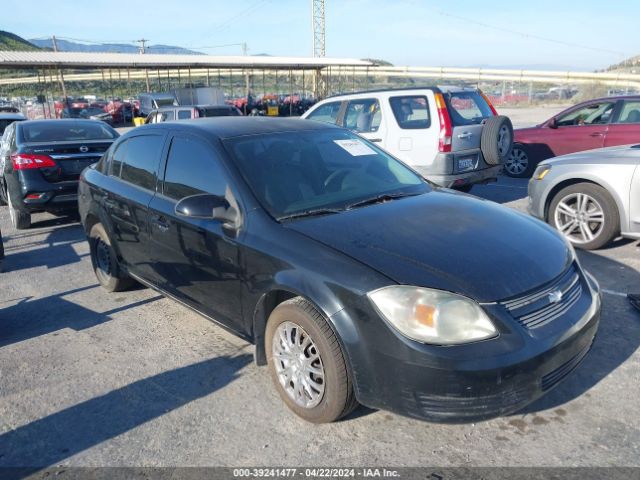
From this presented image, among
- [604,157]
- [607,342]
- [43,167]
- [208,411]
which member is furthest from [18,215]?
[604,157]

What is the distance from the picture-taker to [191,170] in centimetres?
375

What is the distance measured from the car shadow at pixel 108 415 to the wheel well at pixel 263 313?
377mm

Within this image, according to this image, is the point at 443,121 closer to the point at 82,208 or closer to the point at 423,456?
the point at 82,208

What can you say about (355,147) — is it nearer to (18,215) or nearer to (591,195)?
(591,195)

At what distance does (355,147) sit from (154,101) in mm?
27747

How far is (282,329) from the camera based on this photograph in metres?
3.01

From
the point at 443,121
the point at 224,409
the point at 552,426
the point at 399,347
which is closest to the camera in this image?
the point at 399,347

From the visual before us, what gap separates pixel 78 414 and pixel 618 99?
930 cm

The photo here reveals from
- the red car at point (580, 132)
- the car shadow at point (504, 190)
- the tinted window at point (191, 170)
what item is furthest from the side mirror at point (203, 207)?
the red car at point (580, 132)

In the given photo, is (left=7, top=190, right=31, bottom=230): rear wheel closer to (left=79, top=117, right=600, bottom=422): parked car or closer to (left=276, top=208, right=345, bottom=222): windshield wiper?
(left=79, top=117, right=600, bottom=422): parked car

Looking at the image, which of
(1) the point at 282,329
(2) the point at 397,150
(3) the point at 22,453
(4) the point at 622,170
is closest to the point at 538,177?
(4) the point at 622,170

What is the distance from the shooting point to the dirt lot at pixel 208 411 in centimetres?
270

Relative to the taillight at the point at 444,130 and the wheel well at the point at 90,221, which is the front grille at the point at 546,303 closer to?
the wheel well at the point at 90,221

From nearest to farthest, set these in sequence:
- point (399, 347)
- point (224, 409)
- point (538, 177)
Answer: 1. point (399, 347)
2. point (224, 409)
3. point (538, 177)
